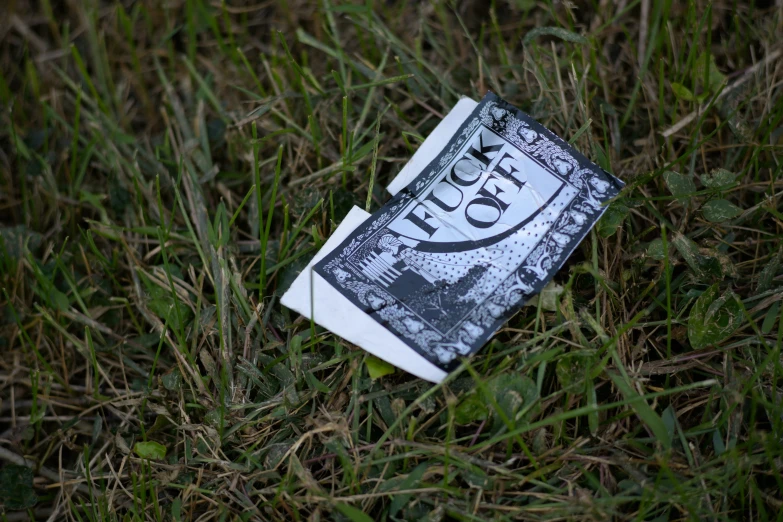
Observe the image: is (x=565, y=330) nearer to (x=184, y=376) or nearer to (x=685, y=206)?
(x=685, y=206)

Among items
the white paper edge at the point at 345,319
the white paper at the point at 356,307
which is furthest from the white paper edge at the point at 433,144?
the white paper edge at the point at 345,319

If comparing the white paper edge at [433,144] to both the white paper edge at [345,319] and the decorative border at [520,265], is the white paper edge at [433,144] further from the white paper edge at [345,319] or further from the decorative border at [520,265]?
the white paper edge at [345,319]

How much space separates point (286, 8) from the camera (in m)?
1.86

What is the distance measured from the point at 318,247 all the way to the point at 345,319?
0.67 ft

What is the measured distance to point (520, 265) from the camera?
1.31 m

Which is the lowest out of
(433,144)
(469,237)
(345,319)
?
(345,319)

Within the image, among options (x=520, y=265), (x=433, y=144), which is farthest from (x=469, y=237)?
(x=433, y=144)

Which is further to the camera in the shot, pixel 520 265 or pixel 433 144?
pixel 433 144

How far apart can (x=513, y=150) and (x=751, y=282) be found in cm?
62

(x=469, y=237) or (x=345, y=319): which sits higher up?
(x=469, y=237)

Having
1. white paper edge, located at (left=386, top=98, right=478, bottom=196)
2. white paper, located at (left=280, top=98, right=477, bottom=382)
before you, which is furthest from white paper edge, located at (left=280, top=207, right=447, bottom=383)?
white paper edge, located at (left=386, top=98, right=478, bottom=196)

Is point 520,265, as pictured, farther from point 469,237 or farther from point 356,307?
point 356,307

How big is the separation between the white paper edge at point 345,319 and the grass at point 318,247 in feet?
0.17

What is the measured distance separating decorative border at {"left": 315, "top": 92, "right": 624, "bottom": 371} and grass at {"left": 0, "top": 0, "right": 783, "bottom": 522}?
61mm
